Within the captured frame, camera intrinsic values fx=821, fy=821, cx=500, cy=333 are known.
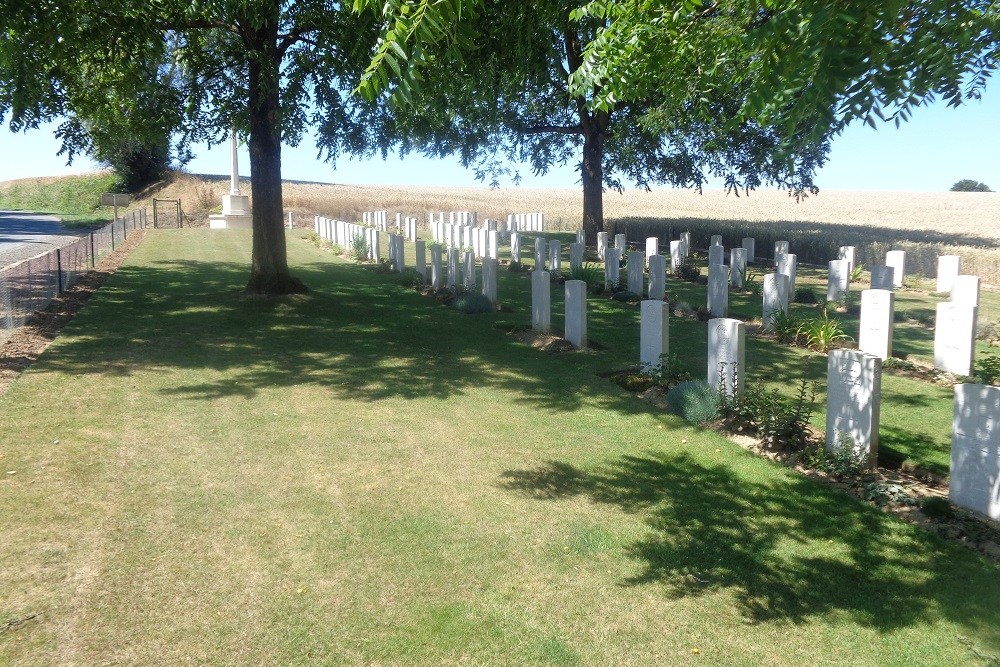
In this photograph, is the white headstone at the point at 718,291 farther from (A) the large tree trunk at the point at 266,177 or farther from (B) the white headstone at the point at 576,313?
(A) the large tree trunk at the point at 266,177

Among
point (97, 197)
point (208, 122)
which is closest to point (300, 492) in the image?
point (208, 122)

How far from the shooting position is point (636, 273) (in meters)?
17.5

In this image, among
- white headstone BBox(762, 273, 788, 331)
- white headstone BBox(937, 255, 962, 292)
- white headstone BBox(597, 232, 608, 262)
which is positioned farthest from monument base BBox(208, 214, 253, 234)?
white headstone BBox(937, 255, 962, 292)

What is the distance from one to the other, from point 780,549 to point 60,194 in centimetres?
6795

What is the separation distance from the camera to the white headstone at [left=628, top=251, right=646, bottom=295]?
17.4 meters

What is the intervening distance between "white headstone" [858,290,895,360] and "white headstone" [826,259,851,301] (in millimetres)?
5073

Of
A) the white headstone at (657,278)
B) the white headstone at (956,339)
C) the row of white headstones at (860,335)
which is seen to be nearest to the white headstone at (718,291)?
the row of white headstones at (860,335)

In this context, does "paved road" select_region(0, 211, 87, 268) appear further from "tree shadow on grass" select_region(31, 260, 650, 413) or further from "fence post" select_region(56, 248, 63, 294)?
"tree shadow on grass" select_region(31, 260, 650, 413)

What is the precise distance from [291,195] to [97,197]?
1569 cm

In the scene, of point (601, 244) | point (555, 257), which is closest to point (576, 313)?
point (555, 257)

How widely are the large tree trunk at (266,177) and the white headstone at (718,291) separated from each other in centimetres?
795

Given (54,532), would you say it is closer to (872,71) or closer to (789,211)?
(872,71)

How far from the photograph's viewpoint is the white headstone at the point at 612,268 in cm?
1842

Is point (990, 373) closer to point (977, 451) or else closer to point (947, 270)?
point (977, 451)
